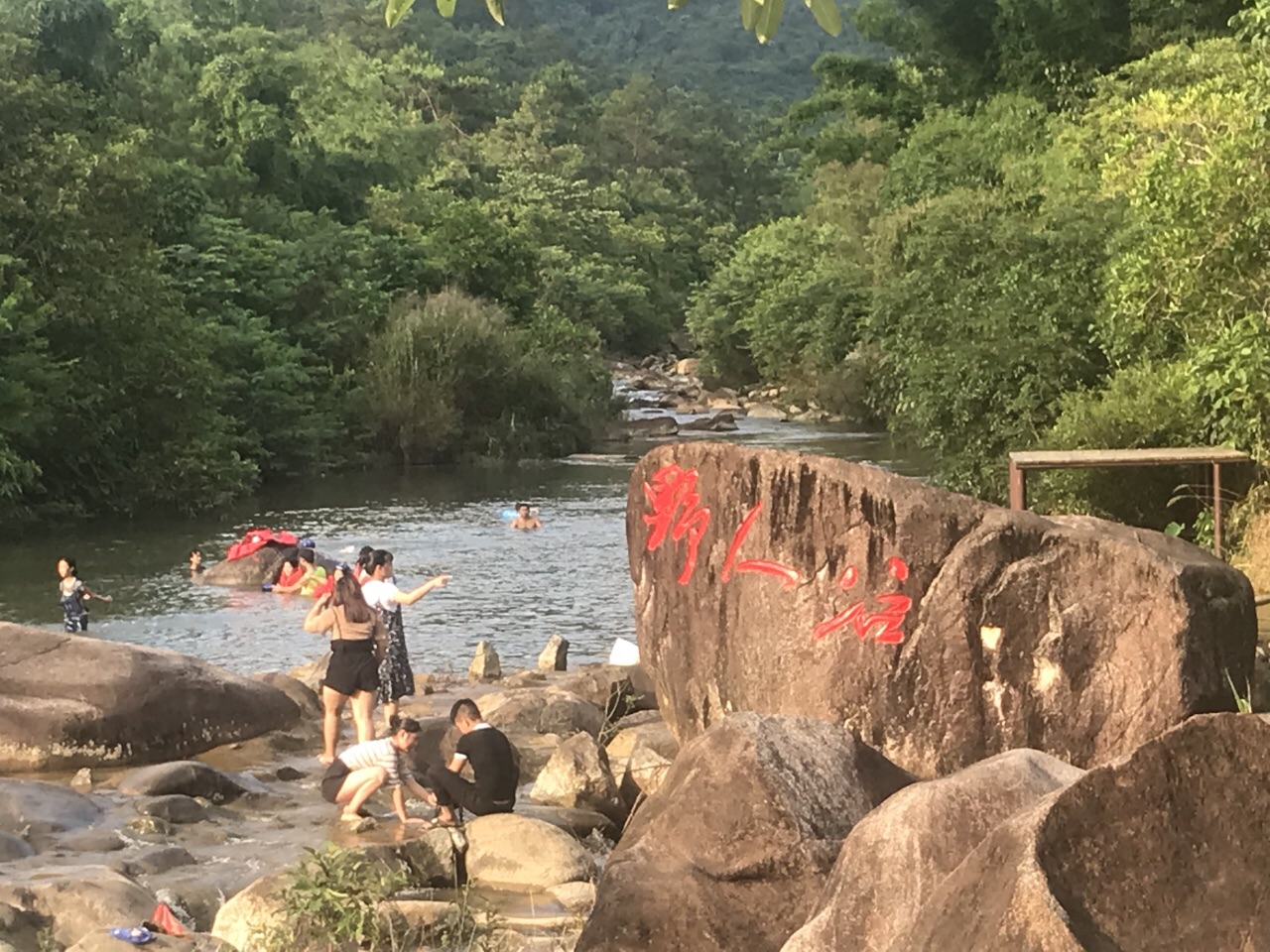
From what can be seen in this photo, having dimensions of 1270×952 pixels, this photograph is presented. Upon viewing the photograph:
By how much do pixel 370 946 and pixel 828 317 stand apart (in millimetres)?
36157

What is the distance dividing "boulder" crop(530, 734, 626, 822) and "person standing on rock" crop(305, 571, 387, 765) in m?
1.30

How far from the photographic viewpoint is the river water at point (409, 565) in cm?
1853

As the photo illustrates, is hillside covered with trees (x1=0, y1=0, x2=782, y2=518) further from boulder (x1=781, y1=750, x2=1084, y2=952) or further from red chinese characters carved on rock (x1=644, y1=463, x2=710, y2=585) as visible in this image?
boulder (x1=781, y1=750, x2=1084, y2=952)

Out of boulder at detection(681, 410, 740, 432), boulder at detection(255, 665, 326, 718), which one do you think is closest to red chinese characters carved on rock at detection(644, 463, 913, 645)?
boulder at detection(255, 665, 326, 718)

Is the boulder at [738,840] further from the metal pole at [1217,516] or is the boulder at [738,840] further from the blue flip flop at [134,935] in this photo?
the metal pole at [1217,516]

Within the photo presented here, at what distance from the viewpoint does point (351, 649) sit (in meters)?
11.2

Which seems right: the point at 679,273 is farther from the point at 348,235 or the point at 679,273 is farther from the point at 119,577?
the point at 119,577

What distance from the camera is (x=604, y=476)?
34719 millimetres

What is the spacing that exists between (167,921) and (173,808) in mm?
2546

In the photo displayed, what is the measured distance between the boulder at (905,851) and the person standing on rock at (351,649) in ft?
21.1

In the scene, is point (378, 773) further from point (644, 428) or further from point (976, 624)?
point (644, 428)

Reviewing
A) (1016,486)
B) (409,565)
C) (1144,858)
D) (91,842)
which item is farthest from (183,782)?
(409,565)

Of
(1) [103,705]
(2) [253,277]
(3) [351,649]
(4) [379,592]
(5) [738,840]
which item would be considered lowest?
(1) [103,705]

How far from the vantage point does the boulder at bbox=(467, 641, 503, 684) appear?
15398 millimetres
